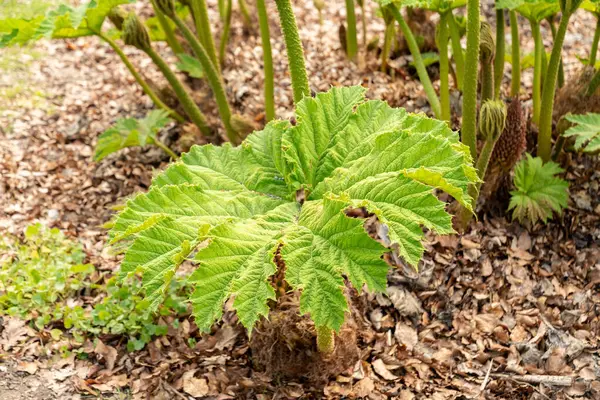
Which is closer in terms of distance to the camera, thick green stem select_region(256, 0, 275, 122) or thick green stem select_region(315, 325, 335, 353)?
thick green stem select_region(315, 325, 335, 353)

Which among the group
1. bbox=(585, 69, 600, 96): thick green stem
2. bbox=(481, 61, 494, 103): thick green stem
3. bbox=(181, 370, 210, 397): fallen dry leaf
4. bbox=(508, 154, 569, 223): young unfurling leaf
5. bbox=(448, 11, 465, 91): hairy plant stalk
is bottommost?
bbox=(181, 370, 210, 397): fallen dry leaf

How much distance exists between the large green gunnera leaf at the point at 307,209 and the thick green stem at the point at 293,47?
20cm

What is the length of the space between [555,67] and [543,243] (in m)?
0.82

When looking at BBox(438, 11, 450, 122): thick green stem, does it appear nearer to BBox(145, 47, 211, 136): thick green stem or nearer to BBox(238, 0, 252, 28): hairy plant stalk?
BBox(145, 47, 211, 136): thick green stem

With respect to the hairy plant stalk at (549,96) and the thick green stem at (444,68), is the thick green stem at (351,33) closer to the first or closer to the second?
the thick green stem at (444,68)

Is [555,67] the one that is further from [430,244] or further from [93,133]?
[93,133]

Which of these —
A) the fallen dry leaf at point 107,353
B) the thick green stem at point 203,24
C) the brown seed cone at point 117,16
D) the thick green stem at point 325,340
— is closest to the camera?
the thick green stem at point 325,340

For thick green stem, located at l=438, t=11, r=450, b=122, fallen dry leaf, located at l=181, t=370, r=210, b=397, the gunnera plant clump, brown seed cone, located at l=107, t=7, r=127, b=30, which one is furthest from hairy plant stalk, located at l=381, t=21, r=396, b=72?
fallen dry leaf, located at l=181, t=370, r=210, b=397

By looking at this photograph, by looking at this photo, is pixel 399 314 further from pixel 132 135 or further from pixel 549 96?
pixel 132 135

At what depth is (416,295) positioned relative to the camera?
2875 mm

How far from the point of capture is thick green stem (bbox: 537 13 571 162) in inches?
107

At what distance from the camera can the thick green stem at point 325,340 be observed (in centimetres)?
234

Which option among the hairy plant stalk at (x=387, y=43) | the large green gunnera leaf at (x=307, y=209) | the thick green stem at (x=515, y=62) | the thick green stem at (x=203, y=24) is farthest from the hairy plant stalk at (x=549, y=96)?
the thick green stem at (x=203, y=24)

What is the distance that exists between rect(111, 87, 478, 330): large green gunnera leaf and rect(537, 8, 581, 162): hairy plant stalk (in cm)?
90
